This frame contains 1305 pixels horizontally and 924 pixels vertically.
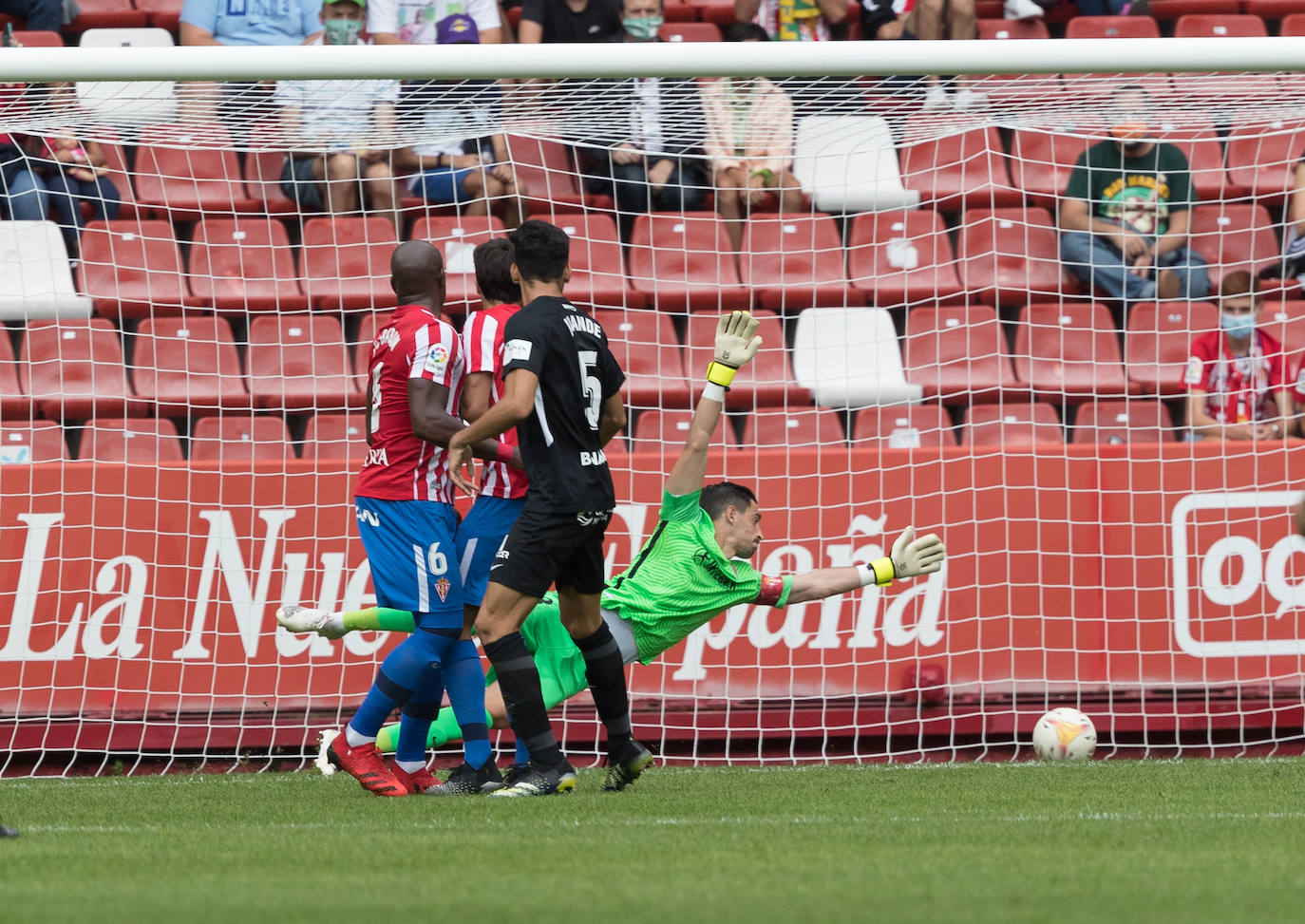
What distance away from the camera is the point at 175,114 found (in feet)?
25.0

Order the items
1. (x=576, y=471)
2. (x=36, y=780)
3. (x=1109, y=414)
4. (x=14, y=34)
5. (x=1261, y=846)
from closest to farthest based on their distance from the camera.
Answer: (x=1261, y=846) → (x=576, y=471) → (x=36, y=780) → (x=1109, y=414) → (x=14, y=34)

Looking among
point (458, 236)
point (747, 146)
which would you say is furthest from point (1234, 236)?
point (458, 236)

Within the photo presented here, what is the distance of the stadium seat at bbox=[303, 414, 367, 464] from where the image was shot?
8.05 metres

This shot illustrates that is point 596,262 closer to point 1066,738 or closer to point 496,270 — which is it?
point 496,270

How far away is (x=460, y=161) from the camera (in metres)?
8.88

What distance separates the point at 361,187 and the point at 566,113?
56.7 inches

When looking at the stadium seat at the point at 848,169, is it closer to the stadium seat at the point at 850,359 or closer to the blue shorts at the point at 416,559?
the stadium seat at the point at 850,359

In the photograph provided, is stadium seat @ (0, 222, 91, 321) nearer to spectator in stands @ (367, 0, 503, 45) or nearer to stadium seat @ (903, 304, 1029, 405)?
spectator in stands @ (367, 0, 503, 45)

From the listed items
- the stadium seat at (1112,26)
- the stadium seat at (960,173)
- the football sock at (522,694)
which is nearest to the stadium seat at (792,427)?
the stadium seat at (960,173)

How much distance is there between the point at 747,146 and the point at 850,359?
120 cm

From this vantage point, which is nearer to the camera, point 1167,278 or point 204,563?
point 204,563

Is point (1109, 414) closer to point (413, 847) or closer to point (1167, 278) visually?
point (1167, 278)

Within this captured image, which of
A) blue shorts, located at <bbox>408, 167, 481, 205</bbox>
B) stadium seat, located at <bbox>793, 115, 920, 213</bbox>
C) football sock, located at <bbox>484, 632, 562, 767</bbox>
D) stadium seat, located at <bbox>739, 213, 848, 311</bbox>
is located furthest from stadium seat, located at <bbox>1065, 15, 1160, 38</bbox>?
football sock, located at <bbox>484, 632, 562, 767</bbox>

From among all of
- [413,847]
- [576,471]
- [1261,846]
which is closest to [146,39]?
[576,471]
